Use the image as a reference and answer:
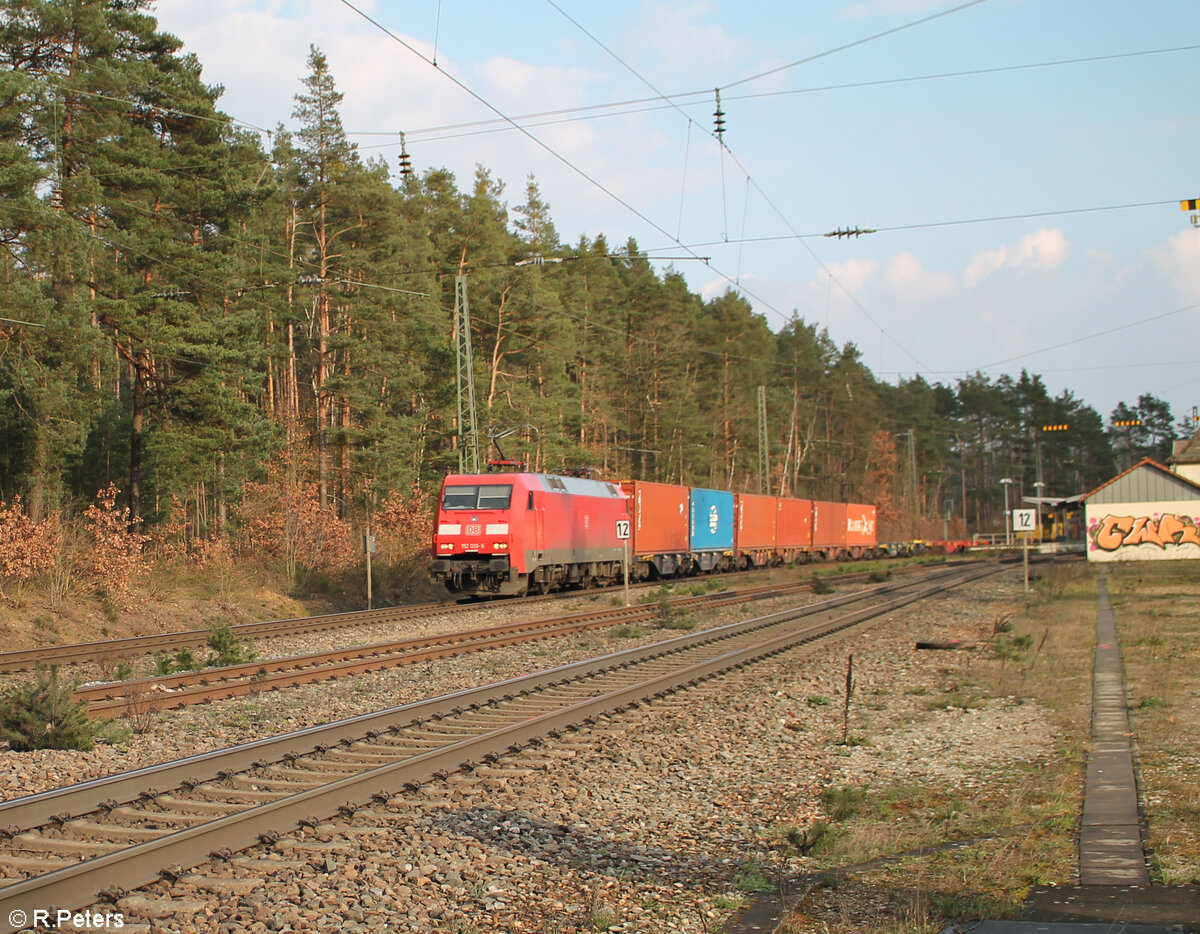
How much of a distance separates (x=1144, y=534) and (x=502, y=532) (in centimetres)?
3657

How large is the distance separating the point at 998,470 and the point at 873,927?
406ft

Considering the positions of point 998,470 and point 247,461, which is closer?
point 247,461

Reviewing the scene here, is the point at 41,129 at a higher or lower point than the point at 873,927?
higher

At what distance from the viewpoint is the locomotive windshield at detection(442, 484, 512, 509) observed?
23.1m

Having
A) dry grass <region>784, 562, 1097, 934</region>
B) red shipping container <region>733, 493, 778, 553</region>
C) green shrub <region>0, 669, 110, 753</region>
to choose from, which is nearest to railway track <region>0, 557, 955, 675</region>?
green shrub <region>0, 669, 110, 753</region>

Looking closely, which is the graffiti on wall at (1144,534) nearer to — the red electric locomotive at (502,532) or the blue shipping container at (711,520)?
the blue shipping container at (711,520)

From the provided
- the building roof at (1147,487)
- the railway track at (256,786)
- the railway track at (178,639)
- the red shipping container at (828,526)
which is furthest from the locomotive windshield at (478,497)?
the building roof at (1147,487)

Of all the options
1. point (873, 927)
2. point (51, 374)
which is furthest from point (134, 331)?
point (873, 927)

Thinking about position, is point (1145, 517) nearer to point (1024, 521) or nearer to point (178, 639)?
point (1024, 521)

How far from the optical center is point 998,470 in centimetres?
11981

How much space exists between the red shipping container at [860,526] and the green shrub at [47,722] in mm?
46274

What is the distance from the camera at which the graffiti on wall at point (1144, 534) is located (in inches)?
1823

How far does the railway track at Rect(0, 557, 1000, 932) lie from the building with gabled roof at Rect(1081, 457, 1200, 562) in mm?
42188

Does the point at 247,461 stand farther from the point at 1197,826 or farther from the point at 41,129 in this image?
the point at 1197,826
